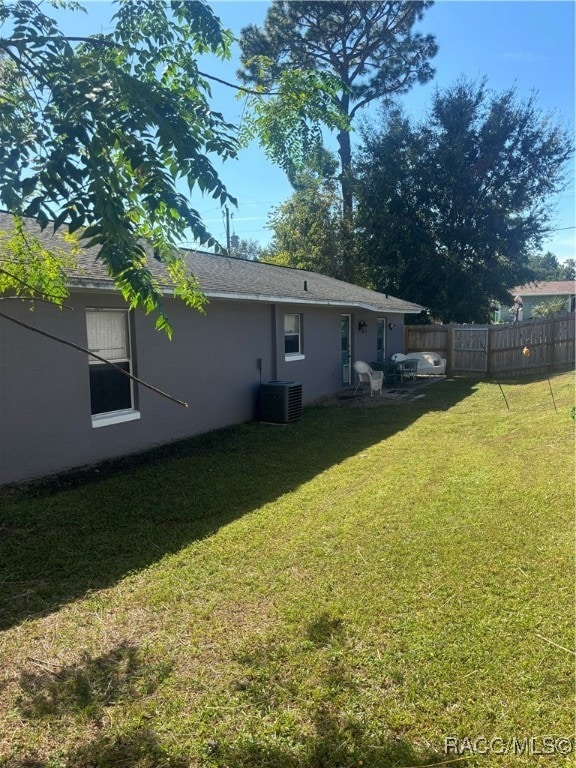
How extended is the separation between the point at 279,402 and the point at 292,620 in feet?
23.2

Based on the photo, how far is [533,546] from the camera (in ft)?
13.3

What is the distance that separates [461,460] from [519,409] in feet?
14.2

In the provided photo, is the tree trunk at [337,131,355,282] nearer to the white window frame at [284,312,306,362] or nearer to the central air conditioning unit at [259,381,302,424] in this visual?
the white window frame at [284,312,306,362]

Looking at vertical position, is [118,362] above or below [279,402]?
above

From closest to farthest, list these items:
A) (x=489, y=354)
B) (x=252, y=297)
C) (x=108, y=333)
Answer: (x=108, y=333), (x=252, y=297), (x=489, y=354)

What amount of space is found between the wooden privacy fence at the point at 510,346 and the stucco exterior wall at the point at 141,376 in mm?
7962

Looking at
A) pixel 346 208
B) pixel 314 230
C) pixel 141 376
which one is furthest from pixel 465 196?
pixel 141 376

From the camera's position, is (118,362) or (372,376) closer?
(118,362)

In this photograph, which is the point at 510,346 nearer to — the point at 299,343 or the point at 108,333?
the point at 299,343

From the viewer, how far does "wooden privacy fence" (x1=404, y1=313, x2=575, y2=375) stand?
16.9 metres

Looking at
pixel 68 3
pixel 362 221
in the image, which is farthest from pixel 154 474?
pixel 362 221

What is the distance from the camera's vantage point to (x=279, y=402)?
10227mm

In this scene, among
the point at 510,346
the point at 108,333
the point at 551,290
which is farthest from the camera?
the point at 551,290

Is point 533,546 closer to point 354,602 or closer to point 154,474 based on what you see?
point 354,602
